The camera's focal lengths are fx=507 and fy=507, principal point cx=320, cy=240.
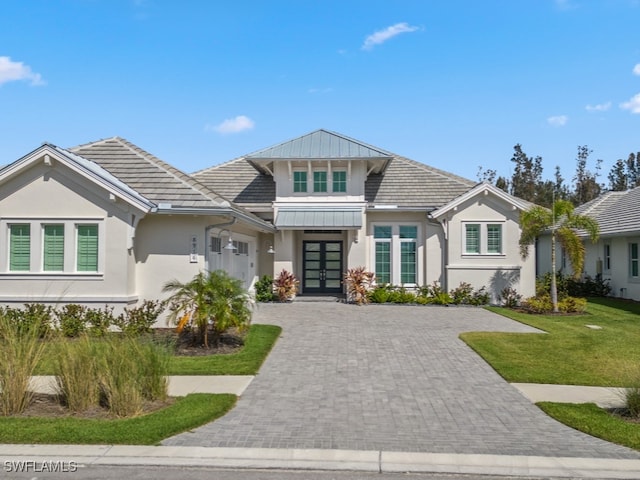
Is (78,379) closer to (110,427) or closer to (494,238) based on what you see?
(110,427)

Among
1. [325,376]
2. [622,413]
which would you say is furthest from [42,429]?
[622,413]

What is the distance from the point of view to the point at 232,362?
34.3 ft

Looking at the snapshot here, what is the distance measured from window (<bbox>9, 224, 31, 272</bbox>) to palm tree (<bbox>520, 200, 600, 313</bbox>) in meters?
16.6

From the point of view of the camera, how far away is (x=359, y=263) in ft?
69.9

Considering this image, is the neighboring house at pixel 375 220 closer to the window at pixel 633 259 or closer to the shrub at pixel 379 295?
the shrub at pixel 379 295

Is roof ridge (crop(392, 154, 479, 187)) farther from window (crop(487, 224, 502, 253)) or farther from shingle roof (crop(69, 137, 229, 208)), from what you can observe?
shingle roof (crop(69, 137, 229, 208))

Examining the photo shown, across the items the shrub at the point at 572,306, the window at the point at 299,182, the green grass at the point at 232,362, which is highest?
the window at the point at 299,182

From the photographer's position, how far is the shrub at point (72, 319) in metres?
13.0

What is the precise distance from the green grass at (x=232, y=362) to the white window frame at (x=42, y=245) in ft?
15.6

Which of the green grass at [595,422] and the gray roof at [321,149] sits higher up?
the gray roof at [321,149]

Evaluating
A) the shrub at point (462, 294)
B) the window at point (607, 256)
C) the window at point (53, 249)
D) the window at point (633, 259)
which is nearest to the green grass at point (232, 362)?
the window at point (53, 249)

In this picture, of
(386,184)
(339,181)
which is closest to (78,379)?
(339,181)

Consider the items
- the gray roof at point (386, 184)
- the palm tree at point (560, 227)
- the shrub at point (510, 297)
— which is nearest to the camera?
the palm tree at point (560, 227)

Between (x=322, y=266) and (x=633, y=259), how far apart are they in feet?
45.3
